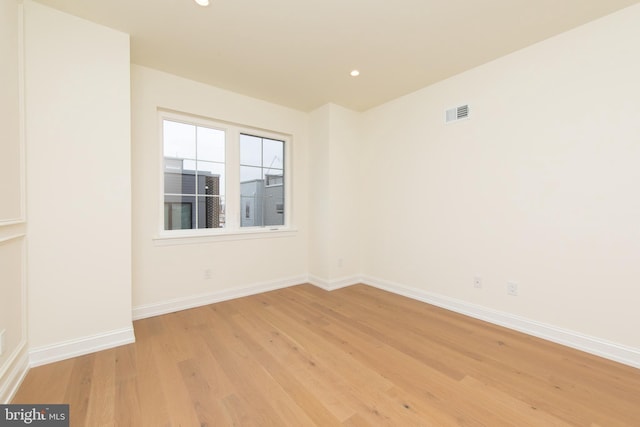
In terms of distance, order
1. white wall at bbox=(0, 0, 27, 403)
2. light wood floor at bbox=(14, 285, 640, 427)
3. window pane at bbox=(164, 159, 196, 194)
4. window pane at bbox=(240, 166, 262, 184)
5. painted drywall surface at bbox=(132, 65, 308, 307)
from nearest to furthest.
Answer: light wood floor at bbox=(14, 285, 640, 427) < white wall at bbox=(0, 0, 27, 403) < painted drywall surface at bbox=(132, 65, 308, 307) < window pane at bbox=(164, 159, 196, 194) < window pane at bbox=(240, 166, 262, 184)

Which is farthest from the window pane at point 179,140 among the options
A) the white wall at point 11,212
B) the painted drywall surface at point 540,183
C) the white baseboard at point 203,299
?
the painted drywall surface at point 540,183

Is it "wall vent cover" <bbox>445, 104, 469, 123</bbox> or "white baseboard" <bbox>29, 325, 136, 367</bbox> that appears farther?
"wall vent cover" <bbox>445, 104, 469, 123</bbox>

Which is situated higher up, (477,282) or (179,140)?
(179,140)

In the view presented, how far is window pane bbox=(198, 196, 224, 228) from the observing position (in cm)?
327

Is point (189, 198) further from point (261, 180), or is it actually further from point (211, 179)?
point (261, 180)

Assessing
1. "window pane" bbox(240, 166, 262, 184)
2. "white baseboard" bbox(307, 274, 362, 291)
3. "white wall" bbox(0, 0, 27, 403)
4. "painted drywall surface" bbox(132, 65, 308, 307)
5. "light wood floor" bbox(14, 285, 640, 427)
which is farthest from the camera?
"white baseboard" bbox(307, 274, 362, 291)

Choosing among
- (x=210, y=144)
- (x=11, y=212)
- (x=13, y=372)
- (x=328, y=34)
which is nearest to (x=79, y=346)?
(x=13, y=372)

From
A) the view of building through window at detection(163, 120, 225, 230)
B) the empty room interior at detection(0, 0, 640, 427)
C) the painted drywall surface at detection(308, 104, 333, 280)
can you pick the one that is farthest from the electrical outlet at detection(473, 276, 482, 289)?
the view of building through window at detection(163, 120, 225, 230)

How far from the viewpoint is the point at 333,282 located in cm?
380

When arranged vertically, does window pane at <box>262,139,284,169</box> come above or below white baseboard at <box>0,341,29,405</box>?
above

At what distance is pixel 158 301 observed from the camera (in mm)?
2873


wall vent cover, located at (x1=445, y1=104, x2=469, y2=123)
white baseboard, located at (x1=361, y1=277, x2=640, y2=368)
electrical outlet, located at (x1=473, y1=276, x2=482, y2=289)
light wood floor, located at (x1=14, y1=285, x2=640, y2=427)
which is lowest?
light wood floor, located at (x1=14, y1=285, x2=640, y2=427)

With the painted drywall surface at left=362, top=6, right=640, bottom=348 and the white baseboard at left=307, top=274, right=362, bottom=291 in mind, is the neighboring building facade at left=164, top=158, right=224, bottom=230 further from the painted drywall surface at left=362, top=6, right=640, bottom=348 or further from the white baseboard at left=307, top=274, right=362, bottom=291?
the painted drywall surface at left=362, top=6, right=640, bottom=348

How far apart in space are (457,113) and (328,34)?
1656mm
